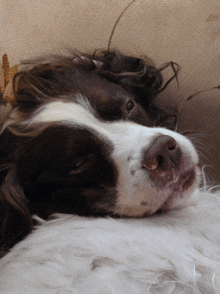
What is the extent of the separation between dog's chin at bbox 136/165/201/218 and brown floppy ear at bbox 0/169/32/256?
1.13 ft

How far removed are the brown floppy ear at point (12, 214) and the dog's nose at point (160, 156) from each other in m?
0.40

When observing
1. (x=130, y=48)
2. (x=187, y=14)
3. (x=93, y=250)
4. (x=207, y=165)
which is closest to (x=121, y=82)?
(x=130, y=48)

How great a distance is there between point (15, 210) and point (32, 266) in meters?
0.36

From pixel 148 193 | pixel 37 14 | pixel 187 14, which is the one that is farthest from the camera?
pixel 37 14

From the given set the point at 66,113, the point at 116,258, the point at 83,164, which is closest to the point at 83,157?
the point at 83,164

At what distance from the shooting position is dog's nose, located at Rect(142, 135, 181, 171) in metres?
0.91

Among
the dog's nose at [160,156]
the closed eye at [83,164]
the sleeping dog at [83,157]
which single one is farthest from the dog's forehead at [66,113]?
the dog's nose at [160,156]

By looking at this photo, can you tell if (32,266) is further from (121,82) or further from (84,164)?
(121,82)

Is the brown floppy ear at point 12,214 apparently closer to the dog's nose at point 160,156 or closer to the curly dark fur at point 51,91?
the curly dark fur at point 51,91

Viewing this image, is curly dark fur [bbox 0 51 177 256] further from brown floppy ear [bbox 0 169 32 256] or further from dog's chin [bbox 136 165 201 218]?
dog's chin [bbox 136 165 201 218]

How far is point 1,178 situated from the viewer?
1.11m

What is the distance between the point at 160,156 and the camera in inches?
36.3

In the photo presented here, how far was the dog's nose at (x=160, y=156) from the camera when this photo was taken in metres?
0.91

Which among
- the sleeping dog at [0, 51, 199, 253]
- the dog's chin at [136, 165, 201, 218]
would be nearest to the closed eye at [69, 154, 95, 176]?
the sleeping dog at [0, 51, 199, 253]
